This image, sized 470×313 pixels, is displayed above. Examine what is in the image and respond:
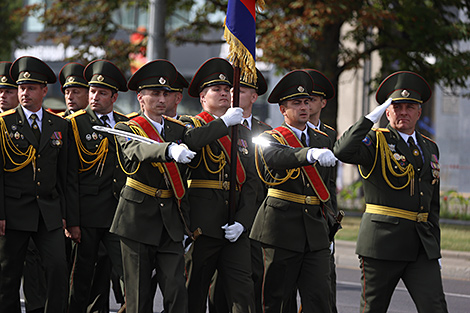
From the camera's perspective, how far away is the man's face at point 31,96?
6336mm

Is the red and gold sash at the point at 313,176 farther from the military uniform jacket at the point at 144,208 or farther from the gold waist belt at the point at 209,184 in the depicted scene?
the military uniform jacket at the point at 144,208

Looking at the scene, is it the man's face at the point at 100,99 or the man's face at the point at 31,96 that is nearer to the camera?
the man's face at the point at 31,96

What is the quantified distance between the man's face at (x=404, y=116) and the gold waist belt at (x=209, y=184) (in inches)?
52.0

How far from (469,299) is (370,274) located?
3.67 meters

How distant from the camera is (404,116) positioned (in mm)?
5742

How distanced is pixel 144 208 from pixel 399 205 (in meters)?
1.81

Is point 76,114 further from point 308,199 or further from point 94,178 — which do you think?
point 308,199

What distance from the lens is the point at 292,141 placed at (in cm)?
588

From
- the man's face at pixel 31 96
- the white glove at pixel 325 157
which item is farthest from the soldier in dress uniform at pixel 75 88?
the white glove at pixel 325 157

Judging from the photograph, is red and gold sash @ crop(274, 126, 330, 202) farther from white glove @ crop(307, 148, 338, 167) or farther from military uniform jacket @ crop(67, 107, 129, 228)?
military uniform jacket @ crop(67, 107, 129, 228)

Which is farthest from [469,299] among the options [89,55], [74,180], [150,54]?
[89,55]

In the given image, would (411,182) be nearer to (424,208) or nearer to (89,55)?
(424,208)

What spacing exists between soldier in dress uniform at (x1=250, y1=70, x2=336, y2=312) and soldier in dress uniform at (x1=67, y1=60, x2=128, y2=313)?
1343mm

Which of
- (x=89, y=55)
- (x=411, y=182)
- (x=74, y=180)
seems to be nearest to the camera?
(x=411, y=182)
